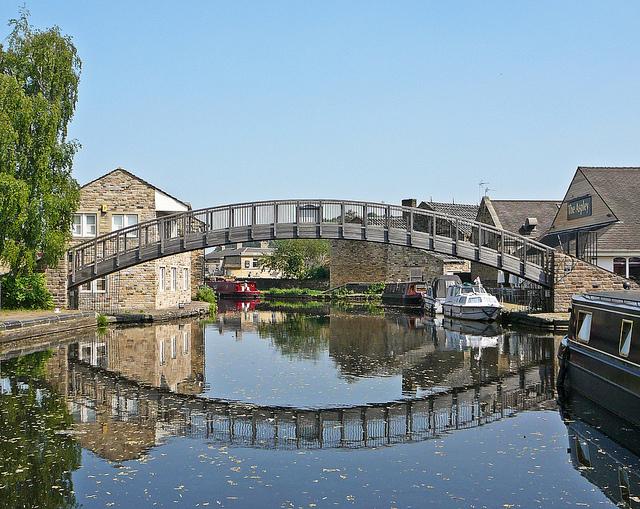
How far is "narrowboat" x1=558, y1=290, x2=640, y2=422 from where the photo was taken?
40.2 ft

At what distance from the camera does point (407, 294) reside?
48.8m

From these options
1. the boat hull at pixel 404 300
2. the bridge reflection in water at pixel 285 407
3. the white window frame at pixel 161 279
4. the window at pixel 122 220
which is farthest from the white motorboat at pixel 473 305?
the window at pixel 122 220

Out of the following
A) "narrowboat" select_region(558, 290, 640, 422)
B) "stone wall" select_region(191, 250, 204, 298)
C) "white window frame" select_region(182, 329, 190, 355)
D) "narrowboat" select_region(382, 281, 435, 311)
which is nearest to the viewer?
"narrowboat" select_region(558, 290, 640, 422)

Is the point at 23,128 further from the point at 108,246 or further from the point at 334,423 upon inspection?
the point at 334,423

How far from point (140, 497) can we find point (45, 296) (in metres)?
23.8

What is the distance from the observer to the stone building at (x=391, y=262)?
54.9 metres

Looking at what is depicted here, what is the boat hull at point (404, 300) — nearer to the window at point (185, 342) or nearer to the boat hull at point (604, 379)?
the window at point (185, 342)

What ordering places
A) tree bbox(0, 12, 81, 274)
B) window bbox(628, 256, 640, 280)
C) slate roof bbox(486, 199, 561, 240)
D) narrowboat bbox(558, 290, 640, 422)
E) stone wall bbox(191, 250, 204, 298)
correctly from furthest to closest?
slate roof bbox(486, 199, 561, 240), stone wall bbox(191, 250, 204, 298), window bbox(628, 256, 640, 280), tree bbox(0, 12, 81, 274), narrowboat bbox(558, 290, 640, 422)

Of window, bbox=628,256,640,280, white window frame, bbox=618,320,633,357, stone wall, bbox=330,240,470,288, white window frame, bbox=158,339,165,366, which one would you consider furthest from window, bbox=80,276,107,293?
white window frame, bbox=618,320,633,357

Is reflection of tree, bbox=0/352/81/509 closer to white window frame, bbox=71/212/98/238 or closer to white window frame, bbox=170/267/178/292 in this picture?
white window frame, bbox=71/212/98/238

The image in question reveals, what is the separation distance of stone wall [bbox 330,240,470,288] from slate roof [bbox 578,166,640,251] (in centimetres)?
1712

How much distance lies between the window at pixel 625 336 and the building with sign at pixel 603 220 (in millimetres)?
22035

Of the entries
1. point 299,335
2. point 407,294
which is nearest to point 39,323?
point 299,335

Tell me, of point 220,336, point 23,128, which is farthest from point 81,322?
point 23,128
